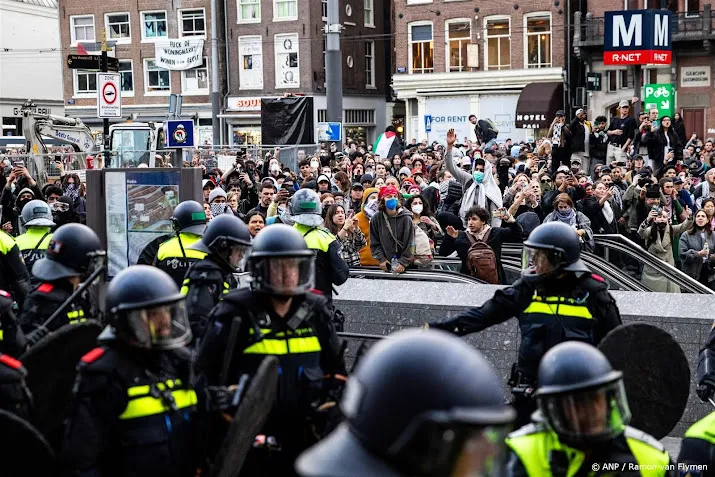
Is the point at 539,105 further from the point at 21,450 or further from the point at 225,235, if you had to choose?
the point at 21,450

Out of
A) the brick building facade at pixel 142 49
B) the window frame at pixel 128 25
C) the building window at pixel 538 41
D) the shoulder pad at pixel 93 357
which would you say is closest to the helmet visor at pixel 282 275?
the shoulder pad at pixel 93 357

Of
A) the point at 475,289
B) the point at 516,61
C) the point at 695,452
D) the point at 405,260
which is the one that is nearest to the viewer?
the point at 695,452

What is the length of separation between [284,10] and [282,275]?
43.3 metres

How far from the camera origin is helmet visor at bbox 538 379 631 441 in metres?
3.75

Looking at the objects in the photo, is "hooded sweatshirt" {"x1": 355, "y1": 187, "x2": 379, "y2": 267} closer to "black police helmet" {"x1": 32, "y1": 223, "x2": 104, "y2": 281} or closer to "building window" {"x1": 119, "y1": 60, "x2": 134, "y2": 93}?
"black police helmet" {"x1": 32, "y1": 223, "x2": 104, "y2": 281}

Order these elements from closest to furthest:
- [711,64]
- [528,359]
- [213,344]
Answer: [213,344], [528,359], [711,64]

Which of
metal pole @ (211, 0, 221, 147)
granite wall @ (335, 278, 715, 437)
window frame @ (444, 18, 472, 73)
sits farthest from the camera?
window frame @ (444, 18, 472, 73)

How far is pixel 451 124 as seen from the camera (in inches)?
1735

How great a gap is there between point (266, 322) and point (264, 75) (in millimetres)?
43815

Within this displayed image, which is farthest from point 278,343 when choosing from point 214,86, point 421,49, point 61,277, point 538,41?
point 421,49

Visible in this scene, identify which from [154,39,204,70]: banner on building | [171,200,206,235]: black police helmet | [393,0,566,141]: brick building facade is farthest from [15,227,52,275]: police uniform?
[154,39,204,70]: banner on building

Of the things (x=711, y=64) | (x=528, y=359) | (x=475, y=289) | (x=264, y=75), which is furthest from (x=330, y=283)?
(x=264, y=75)

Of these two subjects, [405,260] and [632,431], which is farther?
[405,260]

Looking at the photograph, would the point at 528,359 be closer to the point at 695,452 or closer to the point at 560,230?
the point at 560,230
